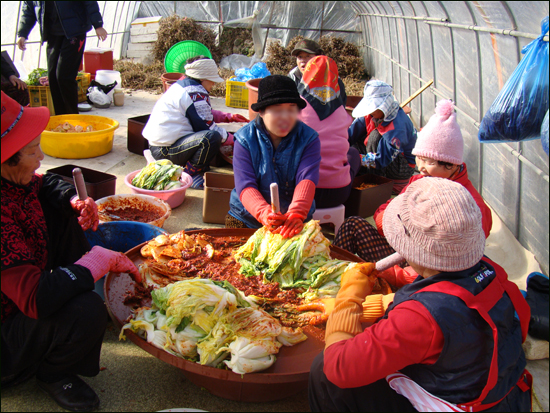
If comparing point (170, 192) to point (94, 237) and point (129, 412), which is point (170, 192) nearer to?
point (94, 237)

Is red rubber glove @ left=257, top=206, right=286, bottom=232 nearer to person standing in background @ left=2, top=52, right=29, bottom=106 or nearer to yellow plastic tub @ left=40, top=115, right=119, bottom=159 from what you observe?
yellow plastic tub @ left=40, top=115, right=119, bottom=159

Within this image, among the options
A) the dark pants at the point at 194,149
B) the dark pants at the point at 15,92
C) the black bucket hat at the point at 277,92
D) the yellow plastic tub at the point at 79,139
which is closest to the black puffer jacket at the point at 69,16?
the dark pants at the point at 15,92

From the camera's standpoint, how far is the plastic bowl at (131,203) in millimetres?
3678

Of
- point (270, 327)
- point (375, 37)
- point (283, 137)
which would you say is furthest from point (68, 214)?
point (375, 37)

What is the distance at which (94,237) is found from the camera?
123 inches

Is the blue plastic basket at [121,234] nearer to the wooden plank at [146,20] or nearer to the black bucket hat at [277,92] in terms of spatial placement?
the black bucket hat at [277,92]

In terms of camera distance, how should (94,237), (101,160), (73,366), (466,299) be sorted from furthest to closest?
(101,160), (94,237), (73,366), (466,299)

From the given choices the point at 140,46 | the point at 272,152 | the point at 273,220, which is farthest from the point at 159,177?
the point at 140,46

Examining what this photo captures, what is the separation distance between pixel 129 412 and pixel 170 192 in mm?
2453

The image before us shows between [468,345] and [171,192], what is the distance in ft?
10.8

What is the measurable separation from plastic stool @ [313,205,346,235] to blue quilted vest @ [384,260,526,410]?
87.3 inches

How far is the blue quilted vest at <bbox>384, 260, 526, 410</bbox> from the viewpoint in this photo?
1.45m

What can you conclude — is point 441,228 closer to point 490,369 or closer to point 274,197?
point 490,369

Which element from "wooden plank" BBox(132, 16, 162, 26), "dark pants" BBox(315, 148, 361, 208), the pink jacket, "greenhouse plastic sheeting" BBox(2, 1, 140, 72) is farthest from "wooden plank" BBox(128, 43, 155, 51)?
"dark pants" BBox(315, 148, 361, 208)
